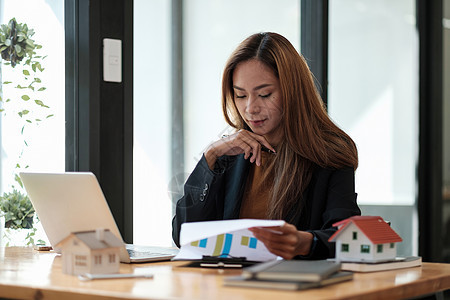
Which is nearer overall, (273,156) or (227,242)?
(227,242)

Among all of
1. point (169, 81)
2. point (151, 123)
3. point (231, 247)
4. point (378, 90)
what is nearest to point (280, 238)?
point (231, 247)

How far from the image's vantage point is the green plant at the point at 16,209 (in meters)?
2.25

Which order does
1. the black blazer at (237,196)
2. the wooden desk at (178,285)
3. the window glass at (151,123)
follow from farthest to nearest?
the window glass at (151,123)
the black blazer at (237,196)
the wooden desk at (178,285)

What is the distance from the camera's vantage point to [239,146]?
2174 millimetres

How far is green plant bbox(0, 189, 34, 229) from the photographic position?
2.25 meters

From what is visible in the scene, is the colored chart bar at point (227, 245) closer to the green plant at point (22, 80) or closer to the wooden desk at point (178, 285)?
the wooden desk at point (178, 285)

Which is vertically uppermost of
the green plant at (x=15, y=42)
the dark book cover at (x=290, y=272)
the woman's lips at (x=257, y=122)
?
the green plant at (x=15, y=42)

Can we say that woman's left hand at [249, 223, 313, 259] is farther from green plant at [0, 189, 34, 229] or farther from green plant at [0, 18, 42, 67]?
green plant at [0, 18, 42, 67]

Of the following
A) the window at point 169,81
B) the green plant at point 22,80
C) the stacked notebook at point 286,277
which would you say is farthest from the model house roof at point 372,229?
the green plant at point 22,80

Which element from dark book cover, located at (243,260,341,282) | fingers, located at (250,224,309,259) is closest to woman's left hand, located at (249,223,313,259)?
fingers, located at (250,224,309,259)

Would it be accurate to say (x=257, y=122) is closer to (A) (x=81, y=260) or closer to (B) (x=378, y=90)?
(A) (x=81, y=260)

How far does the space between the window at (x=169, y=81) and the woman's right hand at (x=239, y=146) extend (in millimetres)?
406

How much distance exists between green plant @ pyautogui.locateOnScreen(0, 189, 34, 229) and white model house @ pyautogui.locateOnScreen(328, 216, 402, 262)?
3.43 ft

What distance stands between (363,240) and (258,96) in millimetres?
683
